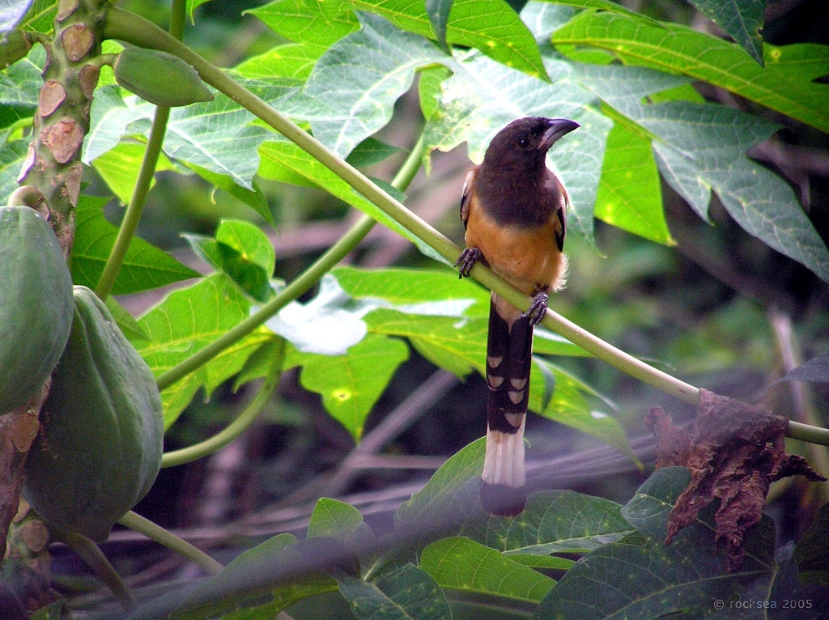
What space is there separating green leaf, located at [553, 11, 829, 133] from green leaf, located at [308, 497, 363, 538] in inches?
51.2

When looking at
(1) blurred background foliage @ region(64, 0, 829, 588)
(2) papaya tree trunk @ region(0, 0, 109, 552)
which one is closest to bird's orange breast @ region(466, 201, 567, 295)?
(2) papaya tree trunk @ region(0, 0, 109, 552)

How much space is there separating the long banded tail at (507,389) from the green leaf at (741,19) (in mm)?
777

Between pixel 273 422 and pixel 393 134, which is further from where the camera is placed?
pixel 393 134

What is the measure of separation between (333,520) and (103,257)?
2.29 feet

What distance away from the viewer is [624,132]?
2.00m

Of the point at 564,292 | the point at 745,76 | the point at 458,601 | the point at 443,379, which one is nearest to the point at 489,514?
the point at 458,601

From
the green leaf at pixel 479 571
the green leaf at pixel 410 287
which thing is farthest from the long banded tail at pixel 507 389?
the green leaf at pixel 479 571

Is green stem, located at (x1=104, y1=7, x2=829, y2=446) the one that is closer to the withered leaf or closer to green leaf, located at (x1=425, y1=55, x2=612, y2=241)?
the withered leaf

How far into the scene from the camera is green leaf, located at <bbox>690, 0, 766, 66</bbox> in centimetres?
118

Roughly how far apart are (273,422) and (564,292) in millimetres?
2118

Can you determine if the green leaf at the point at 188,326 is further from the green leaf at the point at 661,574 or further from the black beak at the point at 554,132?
the green leaf at the point at 661,574

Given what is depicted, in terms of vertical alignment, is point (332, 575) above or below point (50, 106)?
below

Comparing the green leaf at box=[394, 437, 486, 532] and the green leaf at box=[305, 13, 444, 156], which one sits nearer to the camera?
the green leaf at box=[394, 437, 486, 532]

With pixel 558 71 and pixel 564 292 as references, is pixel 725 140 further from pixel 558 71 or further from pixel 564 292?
pixel 564 292
